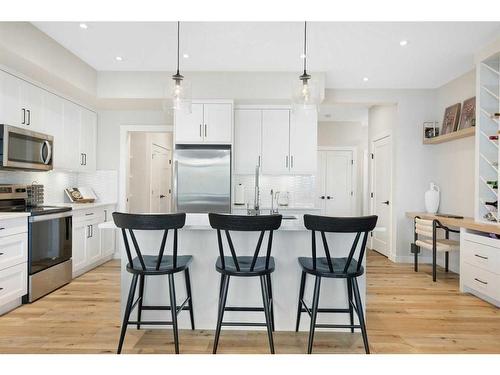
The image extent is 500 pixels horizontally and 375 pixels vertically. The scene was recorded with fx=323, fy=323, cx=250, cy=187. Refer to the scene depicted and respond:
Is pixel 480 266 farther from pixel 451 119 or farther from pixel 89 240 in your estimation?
pixel 89 240

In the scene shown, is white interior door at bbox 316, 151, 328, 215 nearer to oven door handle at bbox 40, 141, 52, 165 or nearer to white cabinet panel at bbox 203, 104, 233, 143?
white cabinet panel at bbox 203, 104, 233, 143

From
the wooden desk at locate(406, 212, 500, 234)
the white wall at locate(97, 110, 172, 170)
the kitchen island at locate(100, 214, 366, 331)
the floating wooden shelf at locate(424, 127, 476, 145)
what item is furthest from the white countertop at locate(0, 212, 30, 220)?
the floating wooden shelf at locate(424, 127, 476, 145)

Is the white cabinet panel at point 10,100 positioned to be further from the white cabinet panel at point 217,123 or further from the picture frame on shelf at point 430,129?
the picture frame on shelf at point 430,129

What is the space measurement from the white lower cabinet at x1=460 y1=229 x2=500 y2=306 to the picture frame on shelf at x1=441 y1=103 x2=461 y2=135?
1594mm

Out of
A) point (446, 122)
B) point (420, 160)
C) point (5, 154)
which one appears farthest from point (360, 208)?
point (5, 154)

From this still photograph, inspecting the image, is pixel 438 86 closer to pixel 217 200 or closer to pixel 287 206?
pixel 287 206

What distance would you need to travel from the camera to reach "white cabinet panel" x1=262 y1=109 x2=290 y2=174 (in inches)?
181

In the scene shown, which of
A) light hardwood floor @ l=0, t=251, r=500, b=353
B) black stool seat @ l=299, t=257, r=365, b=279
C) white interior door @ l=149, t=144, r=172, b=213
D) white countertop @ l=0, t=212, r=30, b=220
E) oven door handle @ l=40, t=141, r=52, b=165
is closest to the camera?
black stool seat @ l=299, t=257, r=365, b=279

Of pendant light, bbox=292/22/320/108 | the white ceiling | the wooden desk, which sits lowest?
the wooden desk

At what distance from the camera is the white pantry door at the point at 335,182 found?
7234mm

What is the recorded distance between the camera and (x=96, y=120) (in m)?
5.04

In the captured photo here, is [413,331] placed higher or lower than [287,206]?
lower

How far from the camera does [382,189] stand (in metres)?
5.62

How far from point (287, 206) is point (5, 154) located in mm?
3428
